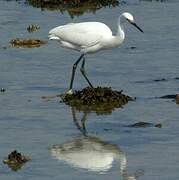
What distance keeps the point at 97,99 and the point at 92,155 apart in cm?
358

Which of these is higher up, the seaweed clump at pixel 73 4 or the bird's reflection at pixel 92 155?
the seaweed clump at pixel 73 4

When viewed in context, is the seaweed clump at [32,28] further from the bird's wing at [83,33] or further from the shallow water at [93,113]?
the bird's wing at [83,33]

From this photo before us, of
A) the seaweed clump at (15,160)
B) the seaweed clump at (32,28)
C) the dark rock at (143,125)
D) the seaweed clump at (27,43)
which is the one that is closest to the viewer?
the seaweed clump at (15,160)

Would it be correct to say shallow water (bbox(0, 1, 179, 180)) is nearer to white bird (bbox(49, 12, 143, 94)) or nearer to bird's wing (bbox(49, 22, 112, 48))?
white bird (bbox(49, 12, 143, 94))

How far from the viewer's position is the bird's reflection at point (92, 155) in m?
12.7

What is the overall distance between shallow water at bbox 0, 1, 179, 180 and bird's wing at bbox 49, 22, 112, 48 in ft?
3.21

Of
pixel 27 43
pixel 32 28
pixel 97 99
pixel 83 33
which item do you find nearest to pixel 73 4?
pixel 32 28

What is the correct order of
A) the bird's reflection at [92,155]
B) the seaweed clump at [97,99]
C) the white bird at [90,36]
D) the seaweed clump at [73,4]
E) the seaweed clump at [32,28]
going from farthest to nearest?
the seaweed clump at [73,4] → the seaweed clump at [32,28] → the white bird at [90,36] → the seaweed clump at [97,99] → the bird's reflection at [92,155]

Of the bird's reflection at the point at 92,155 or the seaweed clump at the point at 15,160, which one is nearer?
the bird's reflection at the point at 92,155

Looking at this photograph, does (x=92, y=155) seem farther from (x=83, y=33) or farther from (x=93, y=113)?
(x=83, y=33)

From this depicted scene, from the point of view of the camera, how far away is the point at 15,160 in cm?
1292

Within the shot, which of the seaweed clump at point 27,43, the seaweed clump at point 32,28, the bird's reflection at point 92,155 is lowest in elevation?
the bird's reflection at point 92,155

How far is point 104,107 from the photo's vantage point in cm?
1664

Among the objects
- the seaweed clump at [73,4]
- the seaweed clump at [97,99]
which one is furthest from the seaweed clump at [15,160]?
the seaweed clump at [73,4]
